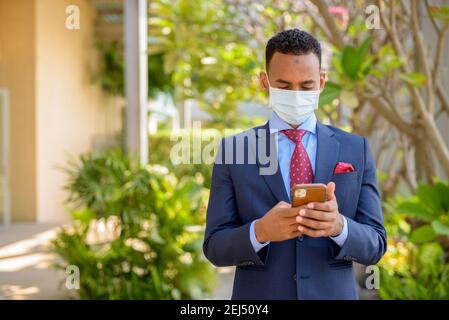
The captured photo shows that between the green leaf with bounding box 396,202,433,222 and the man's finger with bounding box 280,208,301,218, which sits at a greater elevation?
the man's finger with bounding box 280,208,301,218

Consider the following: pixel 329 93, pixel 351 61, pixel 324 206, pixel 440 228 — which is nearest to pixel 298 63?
pixel 324 206

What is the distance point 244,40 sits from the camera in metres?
6.08

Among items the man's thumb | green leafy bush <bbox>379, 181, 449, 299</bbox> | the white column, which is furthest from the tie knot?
the white column

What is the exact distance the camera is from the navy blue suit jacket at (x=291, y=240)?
1.40 m

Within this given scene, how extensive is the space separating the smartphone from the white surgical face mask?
0.25 meters

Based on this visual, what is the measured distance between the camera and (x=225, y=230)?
4.58ft

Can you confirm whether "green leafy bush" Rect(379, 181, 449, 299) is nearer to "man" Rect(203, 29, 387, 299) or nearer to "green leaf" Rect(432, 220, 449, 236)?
"green leaf" Rect(432, 220, 449, 236)

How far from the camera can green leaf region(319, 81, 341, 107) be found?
2822 mm

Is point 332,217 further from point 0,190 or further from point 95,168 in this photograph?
point 0,190

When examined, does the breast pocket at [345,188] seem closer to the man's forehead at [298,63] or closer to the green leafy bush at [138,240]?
Result: the man's forehead at [298,63]

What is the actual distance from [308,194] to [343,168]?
0.68 feet

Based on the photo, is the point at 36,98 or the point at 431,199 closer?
the point at 431,199

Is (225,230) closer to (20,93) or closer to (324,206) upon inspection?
(324,206)
